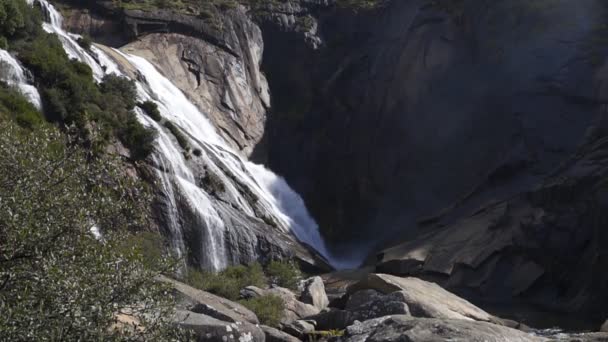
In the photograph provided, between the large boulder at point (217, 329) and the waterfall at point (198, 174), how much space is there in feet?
53.3

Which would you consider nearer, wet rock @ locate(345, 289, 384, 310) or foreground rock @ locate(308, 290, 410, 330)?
foreground rock @ locate(308, 290, 410, 330)

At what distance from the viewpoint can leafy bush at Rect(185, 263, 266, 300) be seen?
23328 millimetres

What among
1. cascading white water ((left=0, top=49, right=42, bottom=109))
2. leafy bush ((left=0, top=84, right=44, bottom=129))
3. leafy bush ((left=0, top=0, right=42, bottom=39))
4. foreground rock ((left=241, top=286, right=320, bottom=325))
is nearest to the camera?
foreground rock ((left=241, top=286, right=320, bottom=325))

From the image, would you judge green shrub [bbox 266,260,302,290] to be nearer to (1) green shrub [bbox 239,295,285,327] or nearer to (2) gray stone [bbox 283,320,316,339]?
(1) green shrub [bbox 239,295,285,327]

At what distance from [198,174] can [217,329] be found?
2572 cm

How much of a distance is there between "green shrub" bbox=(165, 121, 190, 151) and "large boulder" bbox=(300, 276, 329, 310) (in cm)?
1831

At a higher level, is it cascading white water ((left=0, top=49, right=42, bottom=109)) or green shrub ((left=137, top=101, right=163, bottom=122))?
cascading white water ((left=0, top=49, right=42, bottom=109))

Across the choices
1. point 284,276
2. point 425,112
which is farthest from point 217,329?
point 425,112

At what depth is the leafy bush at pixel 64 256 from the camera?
831 cm

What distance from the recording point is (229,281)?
24.5 metres

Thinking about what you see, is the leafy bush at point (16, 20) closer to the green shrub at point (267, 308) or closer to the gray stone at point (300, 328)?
the green shrub at point (267, 308)

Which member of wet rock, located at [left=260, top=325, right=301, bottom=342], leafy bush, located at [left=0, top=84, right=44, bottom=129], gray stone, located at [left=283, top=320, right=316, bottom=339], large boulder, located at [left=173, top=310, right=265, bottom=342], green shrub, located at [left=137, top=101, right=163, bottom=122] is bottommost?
green shrub, located at [left=137, top=101, right=163, bottom=122]

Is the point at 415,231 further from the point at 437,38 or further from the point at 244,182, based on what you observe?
the point at 437,38

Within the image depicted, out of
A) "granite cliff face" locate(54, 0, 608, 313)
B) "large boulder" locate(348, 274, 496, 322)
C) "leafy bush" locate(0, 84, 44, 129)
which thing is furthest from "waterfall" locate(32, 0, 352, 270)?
"large boulder" locate(348, 274, 496, 322)
